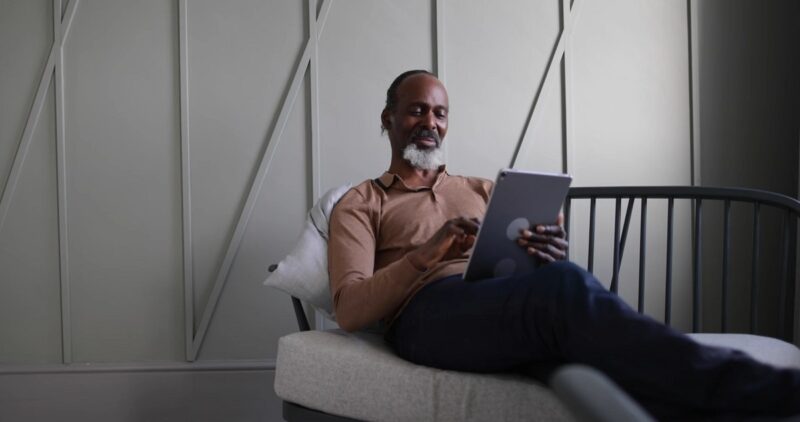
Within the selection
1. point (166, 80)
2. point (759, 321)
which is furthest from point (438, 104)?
point (759, 321)

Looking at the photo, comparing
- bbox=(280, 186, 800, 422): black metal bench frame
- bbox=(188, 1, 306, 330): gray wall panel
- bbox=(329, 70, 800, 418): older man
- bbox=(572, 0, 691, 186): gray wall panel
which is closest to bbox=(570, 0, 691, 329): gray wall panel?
bbox=(572, 0, 691, 186): gray wall panel

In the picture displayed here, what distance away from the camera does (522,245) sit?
1544mm

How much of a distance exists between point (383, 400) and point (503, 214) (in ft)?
1.53

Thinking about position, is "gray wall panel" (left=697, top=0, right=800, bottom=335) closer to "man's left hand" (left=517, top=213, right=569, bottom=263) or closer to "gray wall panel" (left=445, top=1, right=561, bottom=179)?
"gray wall panel" (left=445, top=1, right=561, bottom=179)

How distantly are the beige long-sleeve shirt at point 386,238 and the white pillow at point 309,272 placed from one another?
0.07 m

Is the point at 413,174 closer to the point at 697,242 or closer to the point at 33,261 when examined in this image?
the point at 697,242

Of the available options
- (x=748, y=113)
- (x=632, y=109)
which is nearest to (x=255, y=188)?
(x=632, y=109)

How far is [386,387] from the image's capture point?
56.9 inches

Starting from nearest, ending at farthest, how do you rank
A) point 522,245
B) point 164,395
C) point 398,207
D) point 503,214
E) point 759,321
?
point 503,214 < point 522,245 < point 398,207 < point 164,395 < point 759,321

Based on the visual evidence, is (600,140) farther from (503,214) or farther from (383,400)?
(383,400)

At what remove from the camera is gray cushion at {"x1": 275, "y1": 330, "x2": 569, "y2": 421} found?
4.33 feet

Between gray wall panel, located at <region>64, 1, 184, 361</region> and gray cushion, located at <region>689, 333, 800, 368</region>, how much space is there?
176 cm

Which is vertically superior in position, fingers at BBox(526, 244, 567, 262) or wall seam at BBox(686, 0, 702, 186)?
wall seam at BBox(686, 0, 702, 186)

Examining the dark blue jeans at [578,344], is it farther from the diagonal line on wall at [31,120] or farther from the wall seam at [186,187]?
the diagonal line on wall at [31,120]
